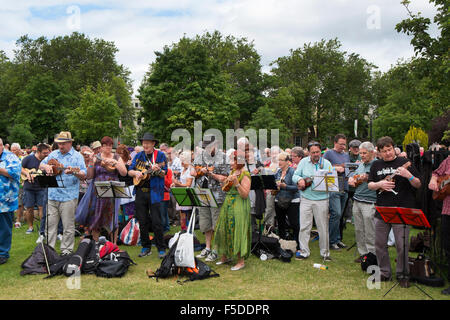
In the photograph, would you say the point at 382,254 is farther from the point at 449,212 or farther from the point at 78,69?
the point at 78,69

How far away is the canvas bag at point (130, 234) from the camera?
339 inches

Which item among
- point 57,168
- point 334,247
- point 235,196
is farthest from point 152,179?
point 334,247

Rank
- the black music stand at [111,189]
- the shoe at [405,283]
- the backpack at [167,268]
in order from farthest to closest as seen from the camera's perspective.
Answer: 1. the black music stand at [111,189]
2. the backpack at [167,268]
3. the shoe at [405,283]

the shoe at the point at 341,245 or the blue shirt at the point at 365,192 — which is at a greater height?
the blue shirt at the point at 365,192

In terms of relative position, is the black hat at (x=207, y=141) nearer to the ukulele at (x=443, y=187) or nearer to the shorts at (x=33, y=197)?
the ukulele at (x=443, y=187)

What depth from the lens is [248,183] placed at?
21.1ft

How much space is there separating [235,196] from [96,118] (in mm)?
27549

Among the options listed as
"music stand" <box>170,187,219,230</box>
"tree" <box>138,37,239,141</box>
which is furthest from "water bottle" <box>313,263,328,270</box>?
"tree" <box>138,37,239,141</box>

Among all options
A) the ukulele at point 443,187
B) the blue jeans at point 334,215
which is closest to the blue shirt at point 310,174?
the blue jeans at point 334,215

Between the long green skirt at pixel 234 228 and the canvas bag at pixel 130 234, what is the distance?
2.75 m

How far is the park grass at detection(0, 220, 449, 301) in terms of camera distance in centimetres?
527

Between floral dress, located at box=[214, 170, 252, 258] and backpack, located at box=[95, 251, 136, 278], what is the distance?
164 cm

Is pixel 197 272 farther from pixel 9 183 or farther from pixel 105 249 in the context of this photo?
pixel 9 183

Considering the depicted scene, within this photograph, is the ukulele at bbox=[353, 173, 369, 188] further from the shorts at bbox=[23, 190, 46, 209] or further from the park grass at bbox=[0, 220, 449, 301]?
the shorts at bbox=[23, 190, 46, 209]
